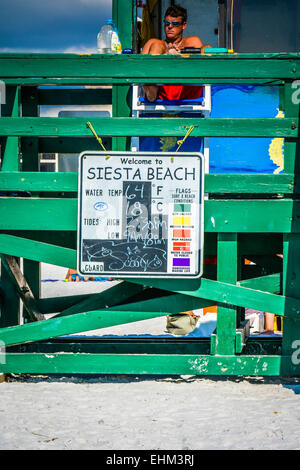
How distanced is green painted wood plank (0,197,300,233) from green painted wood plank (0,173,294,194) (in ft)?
0.28

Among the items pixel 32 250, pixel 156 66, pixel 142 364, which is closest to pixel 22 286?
pixel 32 250

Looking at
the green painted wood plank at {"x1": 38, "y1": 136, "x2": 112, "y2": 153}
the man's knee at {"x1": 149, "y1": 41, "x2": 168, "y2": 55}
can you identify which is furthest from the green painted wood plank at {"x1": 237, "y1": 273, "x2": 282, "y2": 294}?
the man's knee at {"x1": 149, "y1": 41, "x2": 168, "y2": 55}

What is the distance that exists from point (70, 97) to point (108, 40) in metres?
0.95

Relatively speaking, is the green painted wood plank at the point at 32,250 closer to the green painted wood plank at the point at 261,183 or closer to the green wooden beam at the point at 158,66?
the green wooden beam at the point at 158,66

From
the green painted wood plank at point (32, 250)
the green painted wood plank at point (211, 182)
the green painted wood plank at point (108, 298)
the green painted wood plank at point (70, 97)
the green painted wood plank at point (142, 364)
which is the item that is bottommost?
the green painted wood plank at point (142, 364)

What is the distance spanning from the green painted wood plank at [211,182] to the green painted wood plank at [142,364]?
1244 mm

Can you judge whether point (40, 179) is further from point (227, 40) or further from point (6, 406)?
point (227, 40)

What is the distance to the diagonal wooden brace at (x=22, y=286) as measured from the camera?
16.9 ft

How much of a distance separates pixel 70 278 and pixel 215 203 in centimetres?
971

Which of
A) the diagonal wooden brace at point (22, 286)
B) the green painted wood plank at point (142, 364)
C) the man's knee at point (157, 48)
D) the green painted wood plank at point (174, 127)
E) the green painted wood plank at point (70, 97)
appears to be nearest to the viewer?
the green painted wood plank at point (174, 127)

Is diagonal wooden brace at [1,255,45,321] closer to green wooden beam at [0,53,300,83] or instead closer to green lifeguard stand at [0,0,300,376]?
green lifeguard stand at [0,0,300,376]

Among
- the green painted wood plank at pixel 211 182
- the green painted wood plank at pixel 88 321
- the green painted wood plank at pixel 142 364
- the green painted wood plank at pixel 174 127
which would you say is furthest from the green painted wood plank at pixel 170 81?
the green painted wood plank at pixel 142 364

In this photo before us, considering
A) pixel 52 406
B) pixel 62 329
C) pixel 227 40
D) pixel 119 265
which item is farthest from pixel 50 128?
pixel 227 40

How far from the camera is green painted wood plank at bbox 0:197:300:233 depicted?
466 centimetres
